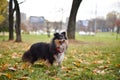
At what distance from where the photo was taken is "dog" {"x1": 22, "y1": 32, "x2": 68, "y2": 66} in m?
8.32

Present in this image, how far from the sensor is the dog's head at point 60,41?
819 cm

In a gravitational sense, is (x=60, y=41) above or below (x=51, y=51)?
above

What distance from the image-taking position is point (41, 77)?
7.22 meters

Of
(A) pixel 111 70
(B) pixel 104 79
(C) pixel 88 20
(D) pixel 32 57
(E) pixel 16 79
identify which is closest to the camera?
(E) pixel 16 79

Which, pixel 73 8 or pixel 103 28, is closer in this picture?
pixel 73 8

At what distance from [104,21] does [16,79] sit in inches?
5322

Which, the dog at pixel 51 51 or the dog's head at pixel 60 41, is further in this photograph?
the dog at pixel 51 51

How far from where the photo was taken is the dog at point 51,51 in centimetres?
832

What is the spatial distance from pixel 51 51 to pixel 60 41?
23.1 inches

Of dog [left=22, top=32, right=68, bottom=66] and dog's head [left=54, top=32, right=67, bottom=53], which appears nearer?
dog's head [left=54, top=32, right=67, bottom=53]

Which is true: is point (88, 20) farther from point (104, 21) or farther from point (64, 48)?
point (64, 48)

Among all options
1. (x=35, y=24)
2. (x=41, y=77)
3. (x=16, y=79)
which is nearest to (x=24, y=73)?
(x=41, y=77)

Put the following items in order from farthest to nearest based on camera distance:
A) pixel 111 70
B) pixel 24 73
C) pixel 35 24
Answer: pixel 35 24 < pixel 111 70 < pixel 24 73

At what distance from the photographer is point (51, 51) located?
8.77 meters
